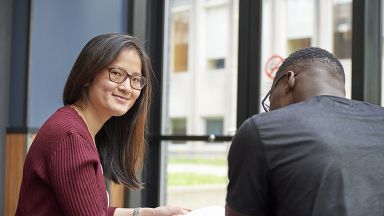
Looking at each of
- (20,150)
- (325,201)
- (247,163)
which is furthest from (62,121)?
(20,150)

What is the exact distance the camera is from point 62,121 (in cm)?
A: 131

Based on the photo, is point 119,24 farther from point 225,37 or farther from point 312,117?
point 312,117

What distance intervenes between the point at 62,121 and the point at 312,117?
63cm

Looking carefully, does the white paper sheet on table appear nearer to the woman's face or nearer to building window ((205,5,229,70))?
the woman's face

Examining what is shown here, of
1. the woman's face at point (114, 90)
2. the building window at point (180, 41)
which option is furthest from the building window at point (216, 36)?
the woman's face at point (114, 90)

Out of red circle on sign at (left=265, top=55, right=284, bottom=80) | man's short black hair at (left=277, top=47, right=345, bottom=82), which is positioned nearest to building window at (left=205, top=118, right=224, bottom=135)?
red circle on sign at (left=265, top=55, right=284, bottom=80)

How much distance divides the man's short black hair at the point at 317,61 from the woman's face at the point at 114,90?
1.66ft

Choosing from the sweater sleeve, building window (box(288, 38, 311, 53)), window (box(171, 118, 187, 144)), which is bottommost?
the sweater sleeve

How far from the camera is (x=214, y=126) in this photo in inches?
115

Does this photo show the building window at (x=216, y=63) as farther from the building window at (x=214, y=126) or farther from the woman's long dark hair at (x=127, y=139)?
the woman's long dark hair at (x=127, y=139)

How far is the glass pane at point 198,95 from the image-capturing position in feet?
9.37

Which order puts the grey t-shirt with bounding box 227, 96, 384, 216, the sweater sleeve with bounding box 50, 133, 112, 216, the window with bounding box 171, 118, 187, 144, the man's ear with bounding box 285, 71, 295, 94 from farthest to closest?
the window with bounding box 171, 118, 187, 144 < the sweater sleeve with bounding box 50, 133, 112, 216 < the man's ear with bounding box 285, 71, 295, 94 < the grey t-shirt with bounding box 227, 96, 384, 216

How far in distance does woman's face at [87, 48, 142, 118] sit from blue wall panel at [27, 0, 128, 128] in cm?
151

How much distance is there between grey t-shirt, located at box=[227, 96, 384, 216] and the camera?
0.93m
